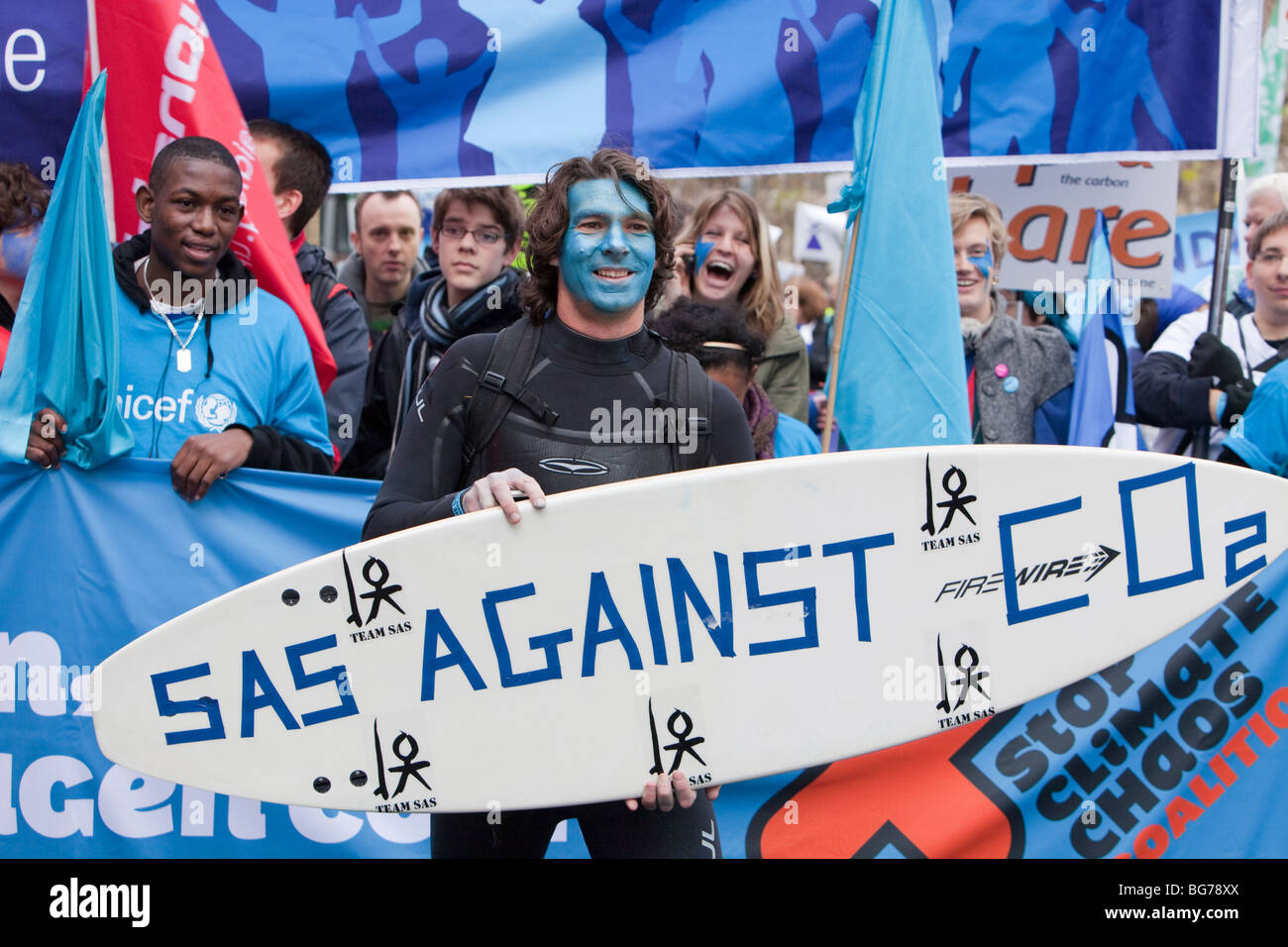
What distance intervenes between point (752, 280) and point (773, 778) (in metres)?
1.95

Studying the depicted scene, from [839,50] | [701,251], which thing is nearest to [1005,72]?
[839,50]

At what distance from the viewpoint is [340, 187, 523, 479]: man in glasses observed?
420 centimetres

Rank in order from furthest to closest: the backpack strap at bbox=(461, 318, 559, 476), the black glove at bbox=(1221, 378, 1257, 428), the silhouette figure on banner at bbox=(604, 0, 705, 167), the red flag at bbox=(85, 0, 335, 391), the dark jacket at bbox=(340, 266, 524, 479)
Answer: the silhouette figure on banner at bbox=(604, 0, 705, 167)
the black glove at bbox=(1221, 378, 1257, 428)
the dark jacket at bbox=(340, 266, 524, 479)
the red flag at bbox=(85, 0, 335, 391)
the backpack strap at bbox=(461, 318, 559, 476)

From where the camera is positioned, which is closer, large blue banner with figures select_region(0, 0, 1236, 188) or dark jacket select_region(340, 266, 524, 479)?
dark jacket select_region(340, 266, 524, 479)

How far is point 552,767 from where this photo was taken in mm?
2676

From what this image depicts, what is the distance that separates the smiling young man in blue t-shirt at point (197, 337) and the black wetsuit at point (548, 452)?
1.13 metres

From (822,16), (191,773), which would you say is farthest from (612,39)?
(191,773)

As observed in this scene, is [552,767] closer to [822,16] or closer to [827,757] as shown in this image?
[827,757]

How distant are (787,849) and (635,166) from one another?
190 cm

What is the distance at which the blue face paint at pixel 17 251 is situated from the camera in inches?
157

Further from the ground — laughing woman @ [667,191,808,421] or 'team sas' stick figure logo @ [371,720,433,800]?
laughing woman @ [667,191,808,421]

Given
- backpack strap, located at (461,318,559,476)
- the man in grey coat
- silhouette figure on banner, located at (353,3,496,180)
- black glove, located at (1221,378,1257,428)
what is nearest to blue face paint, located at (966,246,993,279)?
the man in grey coat

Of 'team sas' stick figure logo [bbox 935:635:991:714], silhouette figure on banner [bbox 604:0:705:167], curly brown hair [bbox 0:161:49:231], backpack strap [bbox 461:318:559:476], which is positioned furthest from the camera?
silhouette figure on banner [bbox 604:0:705:167]

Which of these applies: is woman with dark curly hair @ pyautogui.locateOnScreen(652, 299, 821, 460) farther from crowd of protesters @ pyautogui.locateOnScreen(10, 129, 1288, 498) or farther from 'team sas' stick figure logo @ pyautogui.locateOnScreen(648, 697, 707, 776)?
'team sas' stick figure logo @ pyautogui.locateOnScreen(648, 697, 707, 776)
